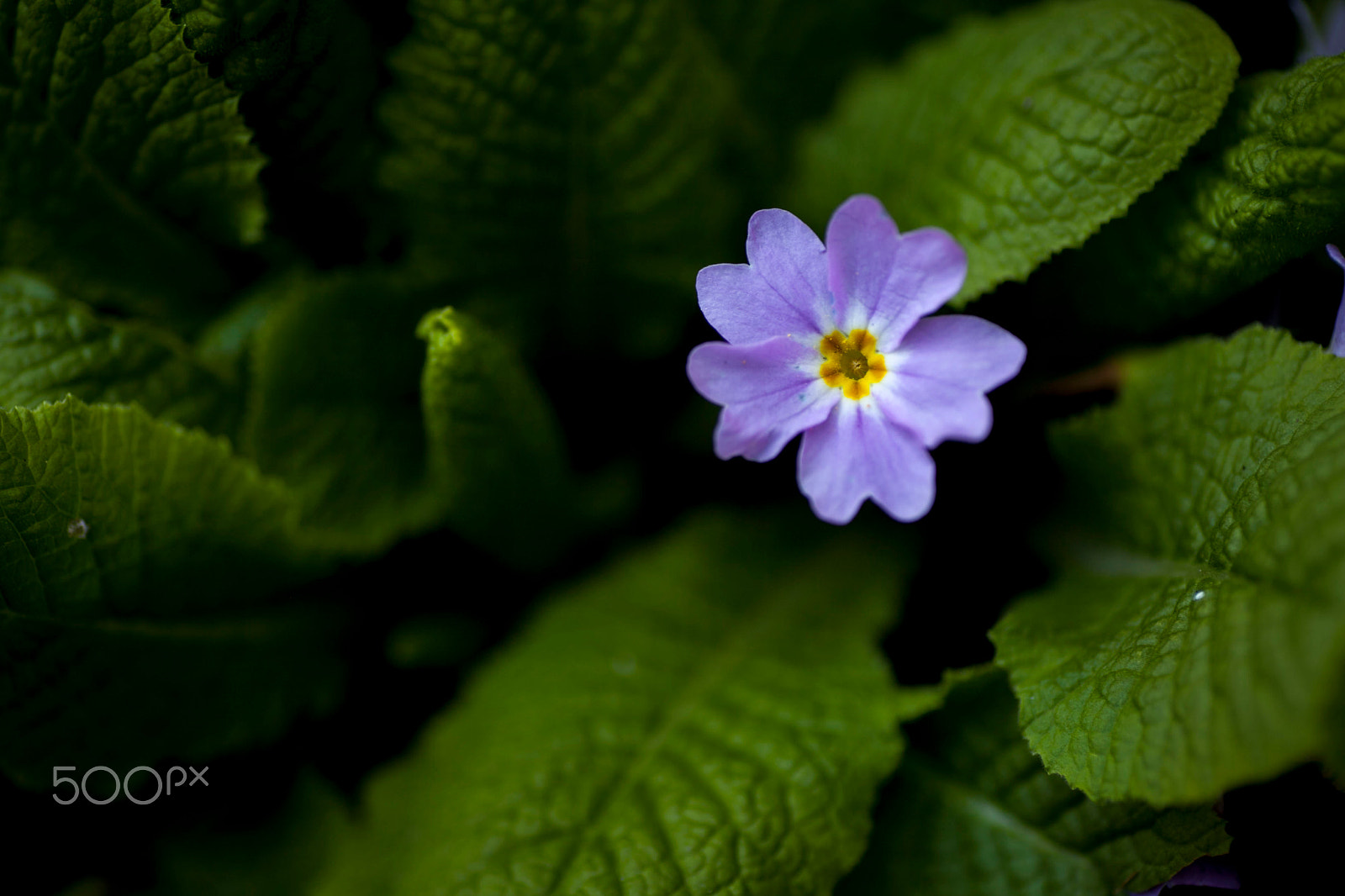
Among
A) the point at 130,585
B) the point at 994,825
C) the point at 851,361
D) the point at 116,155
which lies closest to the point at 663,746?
the point at 994,825

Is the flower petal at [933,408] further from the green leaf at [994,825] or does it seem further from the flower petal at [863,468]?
the green leaf at [994,825]

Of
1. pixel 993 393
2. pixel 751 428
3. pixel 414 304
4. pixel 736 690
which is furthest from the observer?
pixel 993 393

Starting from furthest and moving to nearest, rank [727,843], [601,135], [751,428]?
[601,135]
[727,843]
[751,428]

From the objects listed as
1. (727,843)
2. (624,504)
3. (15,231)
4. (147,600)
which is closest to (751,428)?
(727,843)

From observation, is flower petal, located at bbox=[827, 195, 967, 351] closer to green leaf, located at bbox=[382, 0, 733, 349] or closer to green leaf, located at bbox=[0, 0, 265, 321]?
green leaf, located at bbox=[382, 0, 733, 349]

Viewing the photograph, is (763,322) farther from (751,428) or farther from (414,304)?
(414,304)

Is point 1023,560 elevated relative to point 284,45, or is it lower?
lower

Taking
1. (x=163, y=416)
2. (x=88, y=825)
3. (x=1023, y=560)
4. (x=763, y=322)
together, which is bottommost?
(x=88, y=825)

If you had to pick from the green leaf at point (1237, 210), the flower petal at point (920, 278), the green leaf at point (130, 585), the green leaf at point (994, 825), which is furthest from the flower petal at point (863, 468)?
the green leaf at point (130, 585)
